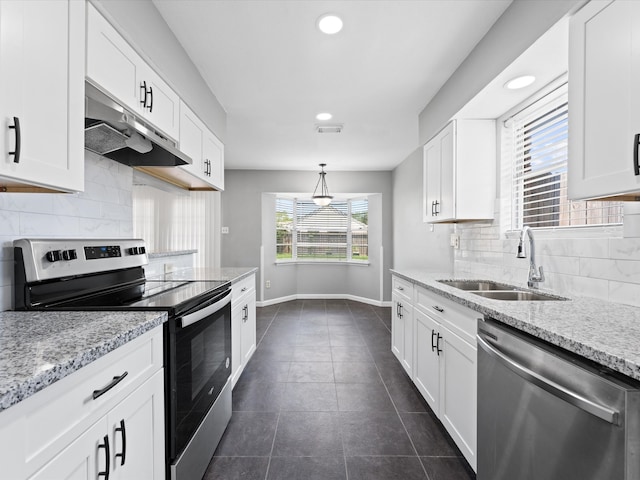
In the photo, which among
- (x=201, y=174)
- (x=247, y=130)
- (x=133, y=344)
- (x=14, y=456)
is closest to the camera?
(x=14, y=456)

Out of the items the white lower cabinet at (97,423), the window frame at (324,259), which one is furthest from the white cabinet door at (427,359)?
the window frame at (324,259)

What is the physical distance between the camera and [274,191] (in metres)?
5.91

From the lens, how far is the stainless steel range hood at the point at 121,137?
4.48 ft

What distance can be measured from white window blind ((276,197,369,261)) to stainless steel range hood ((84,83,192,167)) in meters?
4.43

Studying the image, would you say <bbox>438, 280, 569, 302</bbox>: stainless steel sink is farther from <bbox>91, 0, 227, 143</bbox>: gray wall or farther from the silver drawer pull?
<bbox>91, 0, 227, 143</bbox>: gray wall

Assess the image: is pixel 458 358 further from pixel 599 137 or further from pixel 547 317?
pixel 599 137

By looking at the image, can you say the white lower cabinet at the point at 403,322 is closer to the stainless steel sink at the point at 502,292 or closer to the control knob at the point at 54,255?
the stainless steel sink at the point at 502,292

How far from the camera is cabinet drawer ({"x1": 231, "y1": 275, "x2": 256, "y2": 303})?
243cm

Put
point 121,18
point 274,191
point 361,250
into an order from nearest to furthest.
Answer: point 121,18 < point 274,191 < point 361,250

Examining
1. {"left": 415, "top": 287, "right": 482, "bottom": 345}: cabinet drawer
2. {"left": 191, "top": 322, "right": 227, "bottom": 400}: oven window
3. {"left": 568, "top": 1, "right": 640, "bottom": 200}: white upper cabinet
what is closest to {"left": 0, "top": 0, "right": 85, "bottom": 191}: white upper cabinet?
{"left": 191, "top": 322, "right": 227, "bottom": 400}: oven window

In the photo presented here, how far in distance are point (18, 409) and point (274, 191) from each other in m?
5.41

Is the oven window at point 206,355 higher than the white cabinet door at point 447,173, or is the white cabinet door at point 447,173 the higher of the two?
the white cabinet door at point 447,173

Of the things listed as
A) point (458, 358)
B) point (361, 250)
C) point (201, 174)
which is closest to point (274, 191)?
point (361, 250)

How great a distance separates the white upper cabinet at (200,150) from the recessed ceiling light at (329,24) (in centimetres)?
Result: 104
